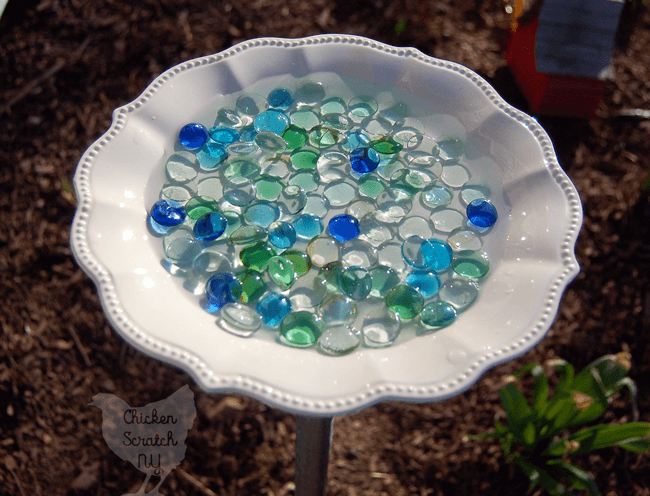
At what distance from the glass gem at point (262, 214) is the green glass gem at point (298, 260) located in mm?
95

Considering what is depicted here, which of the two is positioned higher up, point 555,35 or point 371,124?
point 371,124

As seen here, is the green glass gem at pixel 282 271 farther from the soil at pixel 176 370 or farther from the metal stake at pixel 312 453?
the soil at pixel 176 370

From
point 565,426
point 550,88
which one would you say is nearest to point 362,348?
point 565,426

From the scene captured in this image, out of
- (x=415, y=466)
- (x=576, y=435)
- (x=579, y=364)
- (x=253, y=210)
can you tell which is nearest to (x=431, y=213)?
(x=253, y=210)

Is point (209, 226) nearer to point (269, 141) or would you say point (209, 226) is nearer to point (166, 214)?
point (166, 214)

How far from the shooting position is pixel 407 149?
1.19m

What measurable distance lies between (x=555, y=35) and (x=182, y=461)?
1951 millimetres

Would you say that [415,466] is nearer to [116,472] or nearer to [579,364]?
[579,364]

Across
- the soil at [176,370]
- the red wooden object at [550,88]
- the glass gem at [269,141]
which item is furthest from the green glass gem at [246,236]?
the red wooden object at [550,88]

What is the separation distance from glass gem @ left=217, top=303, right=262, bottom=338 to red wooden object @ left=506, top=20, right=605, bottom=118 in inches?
67.7

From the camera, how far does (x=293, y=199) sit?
1098 mm

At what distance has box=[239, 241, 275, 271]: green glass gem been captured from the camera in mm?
1003

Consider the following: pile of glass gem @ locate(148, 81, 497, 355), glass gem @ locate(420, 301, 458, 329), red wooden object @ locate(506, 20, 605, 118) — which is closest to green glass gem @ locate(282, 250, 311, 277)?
pile of glass gem @ locate(148, 81, 497, 355)

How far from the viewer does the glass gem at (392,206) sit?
3.58 ft
